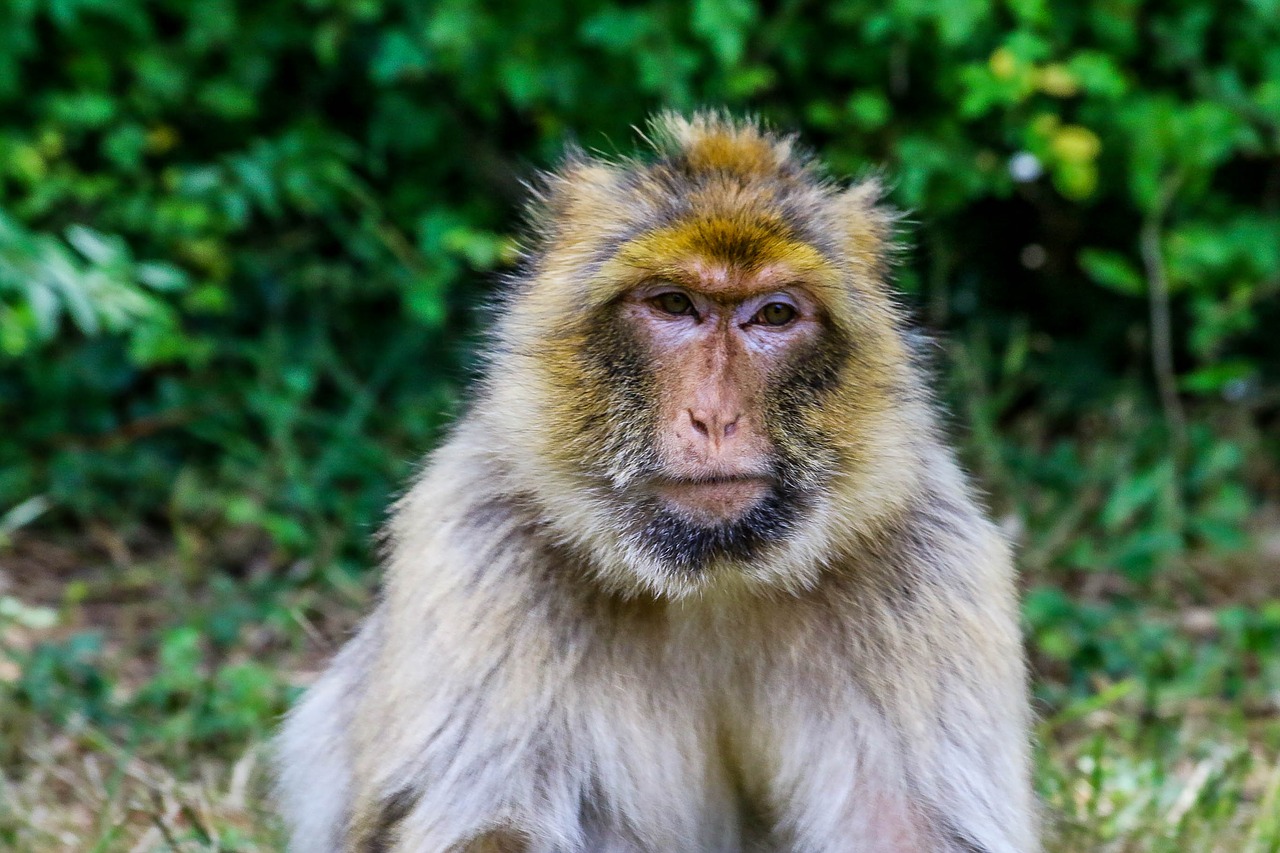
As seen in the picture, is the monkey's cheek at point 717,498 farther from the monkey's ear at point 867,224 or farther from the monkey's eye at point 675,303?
the monkey's ear at point 867,224

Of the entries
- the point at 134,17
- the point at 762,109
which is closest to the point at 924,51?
the point at 762,109

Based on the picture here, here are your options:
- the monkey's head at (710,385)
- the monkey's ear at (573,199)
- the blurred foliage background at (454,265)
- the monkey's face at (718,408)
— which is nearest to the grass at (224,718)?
the blurred foliage background at (454,265)

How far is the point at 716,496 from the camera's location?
2.51 metres

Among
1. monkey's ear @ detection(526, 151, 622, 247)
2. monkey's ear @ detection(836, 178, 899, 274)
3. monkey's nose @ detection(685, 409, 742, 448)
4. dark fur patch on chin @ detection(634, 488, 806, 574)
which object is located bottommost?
dark fur patch on chin @ detection(634, 488, 806, 574)

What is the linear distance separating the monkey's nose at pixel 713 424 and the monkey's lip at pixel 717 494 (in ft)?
0.19

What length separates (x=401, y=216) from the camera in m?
5.39

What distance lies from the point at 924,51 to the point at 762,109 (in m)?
0.52

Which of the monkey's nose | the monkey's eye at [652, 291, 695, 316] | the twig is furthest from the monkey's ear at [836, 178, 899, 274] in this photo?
the twig

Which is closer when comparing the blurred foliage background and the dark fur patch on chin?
the dark fur patch on chin

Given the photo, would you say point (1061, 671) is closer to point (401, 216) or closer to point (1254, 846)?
point (1254, 846)

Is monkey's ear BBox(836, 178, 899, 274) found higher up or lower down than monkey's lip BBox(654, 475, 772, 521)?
higher up

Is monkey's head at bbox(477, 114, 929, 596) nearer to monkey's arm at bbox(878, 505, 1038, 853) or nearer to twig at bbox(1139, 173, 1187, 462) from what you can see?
monkey's arm at bbox(878, 505, 1038, 853)

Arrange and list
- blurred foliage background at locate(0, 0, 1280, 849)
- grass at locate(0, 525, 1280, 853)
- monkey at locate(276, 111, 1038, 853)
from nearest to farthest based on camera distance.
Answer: monkey at locate(276, 111, 1038, 853) < grass at locate(0, 525, 1280, 853) < blurred foliage background at locate(0, 0, 1280, 849)

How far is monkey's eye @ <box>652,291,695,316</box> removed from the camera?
262 cm
